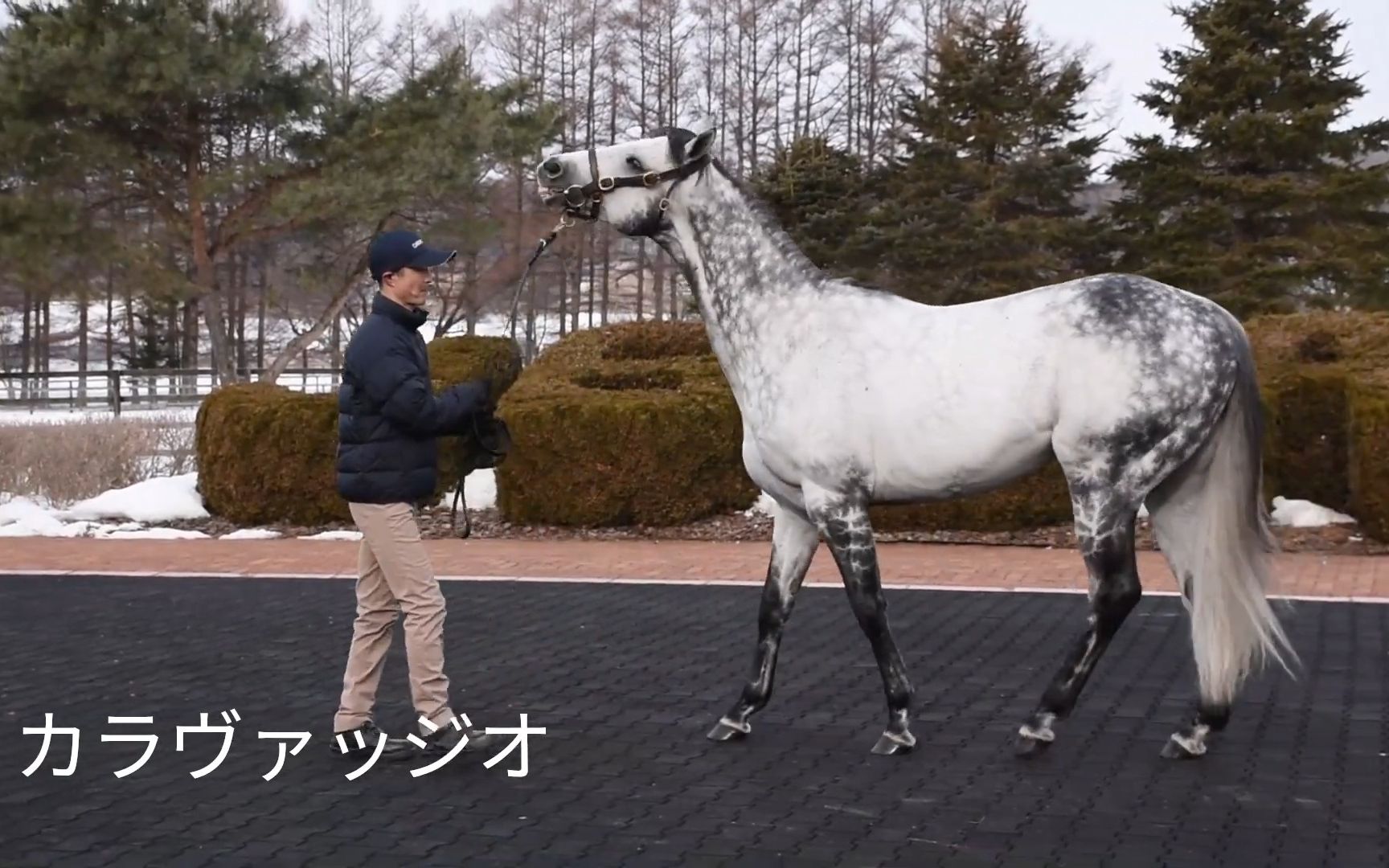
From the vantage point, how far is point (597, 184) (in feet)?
16.5

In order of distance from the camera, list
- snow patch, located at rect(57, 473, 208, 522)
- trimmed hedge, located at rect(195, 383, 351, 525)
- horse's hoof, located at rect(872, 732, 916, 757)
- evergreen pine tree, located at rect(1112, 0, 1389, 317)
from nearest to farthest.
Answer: horse's hoof, located at rect(872, 732, 916, 757), trimmed hedge, located at rect(195, 383, 351, 525), snow patch, located at rect(57, 473, 208, 522), evergreen pine tree, located at rect(1112, 0, 1389, 317)

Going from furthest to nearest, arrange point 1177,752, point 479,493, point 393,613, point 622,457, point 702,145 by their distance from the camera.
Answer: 1. point 479,493
2. point 622,457
3. point 393,613
4. point 702,145
5. point 1177,752

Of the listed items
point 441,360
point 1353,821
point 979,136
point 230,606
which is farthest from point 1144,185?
point 1353,821

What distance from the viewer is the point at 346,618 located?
7.82 m

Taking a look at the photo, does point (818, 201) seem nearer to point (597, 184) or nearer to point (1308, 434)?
point (1308, 434)

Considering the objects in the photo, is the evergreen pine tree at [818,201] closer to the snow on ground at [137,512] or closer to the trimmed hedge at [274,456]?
the snow on ground at [137,512]

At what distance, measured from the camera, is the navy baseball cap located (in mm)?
4926

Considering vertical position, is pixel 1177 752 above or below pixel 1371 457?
below

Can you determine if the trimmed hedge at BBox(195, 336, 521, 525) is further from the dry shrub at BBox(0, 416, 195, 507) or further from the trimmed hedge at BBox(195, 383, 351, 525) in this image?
the dry shrub at BBox(0, 416, 195, 507)

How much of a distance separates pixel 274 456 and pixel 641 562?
371 centimetres

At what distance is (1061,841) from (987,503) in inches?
269

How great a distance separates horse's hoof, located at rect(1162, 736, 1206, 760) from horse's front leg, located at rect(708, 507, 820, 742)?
4.56ft

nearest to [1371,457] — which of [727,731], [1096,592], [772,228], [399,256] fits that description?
[1096,592]

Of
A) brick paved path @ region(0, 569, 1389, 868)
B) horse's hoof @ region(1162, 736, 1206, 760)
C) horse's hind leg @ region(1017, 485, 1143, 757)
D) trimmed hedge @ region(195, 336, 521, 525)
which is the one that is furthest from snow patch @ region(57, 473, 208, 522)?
horse's hoof @ region(1162, 736, 1206, 760)
